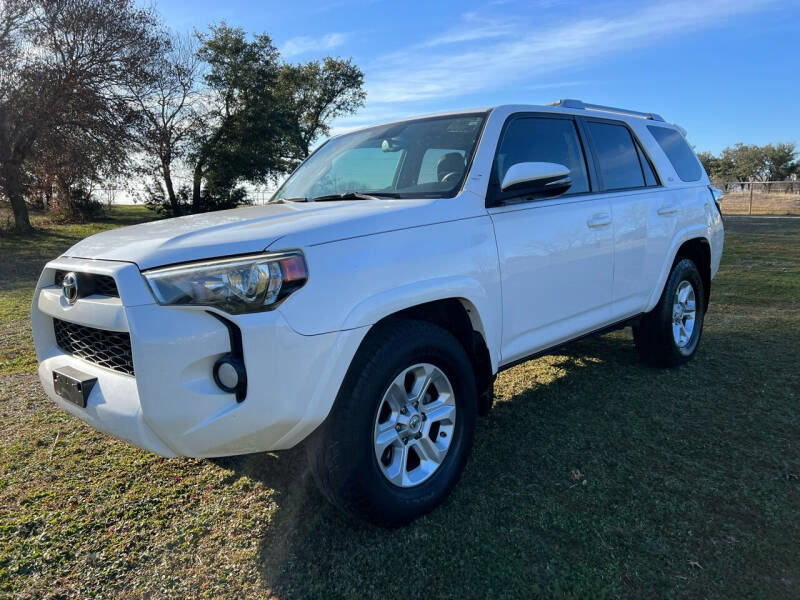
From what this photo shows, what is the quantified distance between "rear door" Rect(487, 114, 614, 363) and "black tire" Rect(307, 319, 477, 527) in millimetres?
620

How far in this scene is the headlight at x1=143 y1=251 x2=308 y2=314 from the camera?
212 cm

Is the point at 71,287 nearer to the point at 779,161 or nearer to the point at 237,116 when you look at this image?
the point at 237,116

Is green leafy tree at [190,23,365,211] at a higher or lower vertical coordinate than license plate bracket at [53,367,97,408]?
higher

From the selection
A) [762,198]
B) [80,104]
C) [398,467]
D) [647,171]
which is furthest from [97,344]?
[762,198]

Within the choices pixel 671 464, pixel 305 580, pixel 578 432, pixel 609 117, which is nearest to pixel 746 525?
pixel 671 464

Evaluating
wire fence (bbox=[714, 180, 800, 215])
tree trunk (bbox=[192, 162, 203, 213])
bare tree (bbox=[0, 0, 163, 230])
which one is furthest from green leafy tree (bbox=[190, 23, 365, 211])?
wire fence (bbox=[714, 180, 800, 215])

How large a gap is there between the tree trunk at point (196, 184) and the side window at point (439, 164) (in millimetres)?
27210

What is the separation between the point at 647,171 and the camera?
14.3 feet

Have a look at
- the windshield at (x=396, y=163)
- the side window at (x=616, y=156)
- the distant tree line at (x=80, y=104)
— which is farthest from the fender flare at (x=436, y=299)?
the distant tree line at (x=80, y=104)

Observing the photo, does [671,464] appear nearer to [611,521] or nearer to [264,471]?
[611,521]

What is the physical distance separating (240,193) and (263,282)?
2961 centimetres

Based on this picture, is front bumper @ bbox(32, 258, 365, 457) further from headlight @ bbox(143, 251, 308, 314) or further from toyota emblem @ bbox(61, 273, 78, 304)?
toyota emblem @ bbox(61, 273, 78, 304)

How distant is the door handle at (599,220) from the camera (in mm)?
3572

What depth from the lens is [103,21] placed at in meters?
17.0
